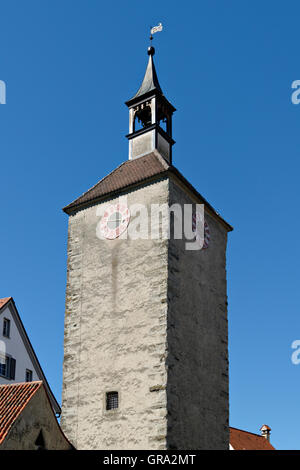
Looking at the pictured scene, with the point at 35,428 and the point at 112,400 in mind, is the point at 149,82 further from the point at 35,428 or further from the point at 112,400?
the point at 35,428

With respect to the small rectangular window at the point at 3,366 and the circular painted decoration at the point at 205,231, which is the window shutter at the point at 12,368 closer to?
the small rectangular window at the point at 3,366

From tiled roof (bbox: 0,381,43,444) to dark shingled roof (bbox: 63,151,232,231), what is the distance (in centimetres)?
647

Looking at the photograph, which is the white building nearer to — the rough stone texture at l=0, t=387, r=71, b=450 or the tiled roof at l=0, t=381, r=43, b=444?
the tiled roof at l=0, t=381, r=43, b=444

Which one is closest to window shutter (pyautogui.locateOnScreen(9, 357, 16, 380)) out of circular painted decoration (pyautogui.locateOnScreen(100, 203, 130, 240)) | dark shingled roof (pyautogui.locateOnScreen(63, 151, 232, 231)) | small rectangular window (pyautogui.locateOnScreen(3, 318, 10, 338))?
small rectangular window (pyautogui.locateOnScreen(3, 318, 10, 338))

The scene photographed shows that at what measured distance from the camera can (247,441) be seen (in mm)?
34281

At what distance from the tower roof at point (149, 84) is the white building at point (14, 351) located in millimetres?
9000

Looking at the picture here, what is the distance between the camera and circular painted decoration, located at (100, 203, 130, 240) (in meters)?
17.2

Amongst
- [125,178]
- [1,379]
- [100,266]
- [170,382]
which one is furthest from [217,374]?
[1,379]

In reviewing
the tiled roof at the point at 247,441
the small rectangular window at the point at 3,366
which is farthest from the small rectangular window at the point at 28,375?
the tiled roof at the point at 247,441

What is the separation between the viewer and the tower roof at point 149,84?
2046cm

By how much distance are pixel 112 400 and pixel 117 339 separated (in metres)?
1.50

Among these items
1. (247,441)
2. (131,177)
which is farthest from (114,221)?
(247,441)
